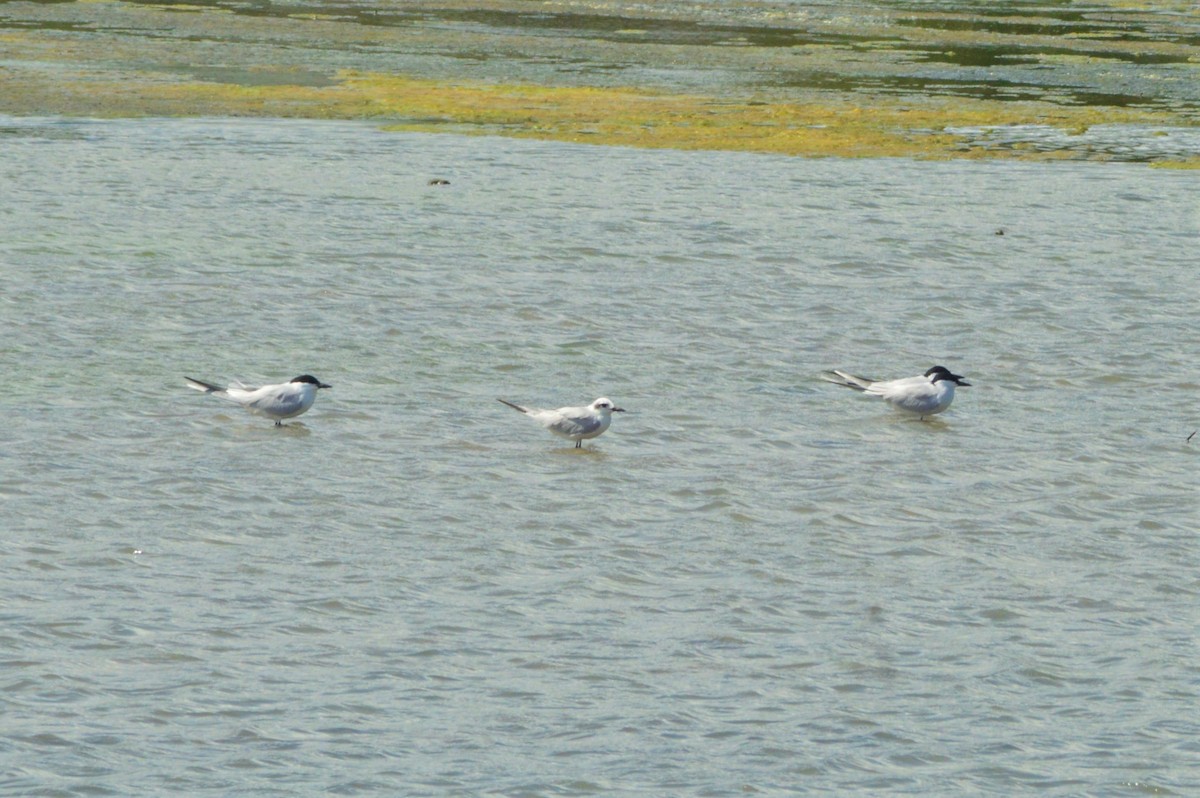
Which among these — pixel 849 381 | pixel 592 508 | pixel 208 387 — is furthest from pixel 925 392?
pixel 208 387

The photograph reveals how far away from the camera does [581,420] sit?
13.2 m

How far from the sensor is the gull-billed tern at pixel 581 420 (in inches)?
518

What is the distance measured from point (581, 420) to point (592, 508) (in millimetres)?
1331

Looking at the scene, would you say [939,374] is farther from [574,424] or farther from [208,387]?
[208,387]

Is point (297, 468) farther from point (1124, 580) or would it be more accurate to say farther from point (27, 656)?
point (1124, 580)

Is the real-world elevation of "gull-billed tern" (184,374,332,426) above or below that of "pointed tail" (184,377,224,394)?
above

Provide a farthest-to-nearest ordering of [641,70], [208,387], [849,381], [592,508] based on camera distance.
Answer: [641,70], [849,381], [208,387], [592,508]

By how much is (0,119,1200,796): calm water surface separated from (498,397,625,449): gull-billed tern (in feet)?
0.66

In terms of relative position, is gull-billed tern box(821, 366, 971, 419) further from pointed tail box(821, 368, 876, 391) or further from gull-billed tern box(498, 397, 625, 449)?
gull-billed tern box(498, 397, 625, 449)

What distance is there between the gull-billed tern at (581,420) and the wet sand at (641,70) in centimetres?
1610

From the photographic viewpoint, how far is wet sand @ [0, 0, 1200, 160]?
3103 cm

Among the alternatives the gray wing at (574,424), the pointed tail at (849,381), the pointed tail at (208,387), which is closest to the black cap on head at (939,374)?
the pointed tail at (849,381)

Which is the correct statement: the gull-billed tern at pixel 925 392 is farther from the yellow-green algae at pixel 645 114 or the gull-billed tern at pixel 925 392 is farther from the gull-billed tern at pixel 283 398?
the yellow-green algae at pixel 645 114

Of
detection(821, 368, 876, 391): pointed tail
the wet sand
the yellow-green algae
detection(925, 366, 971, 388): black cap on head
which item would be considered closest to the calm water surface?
detection(821, 368, 876, 391): pointed tail
